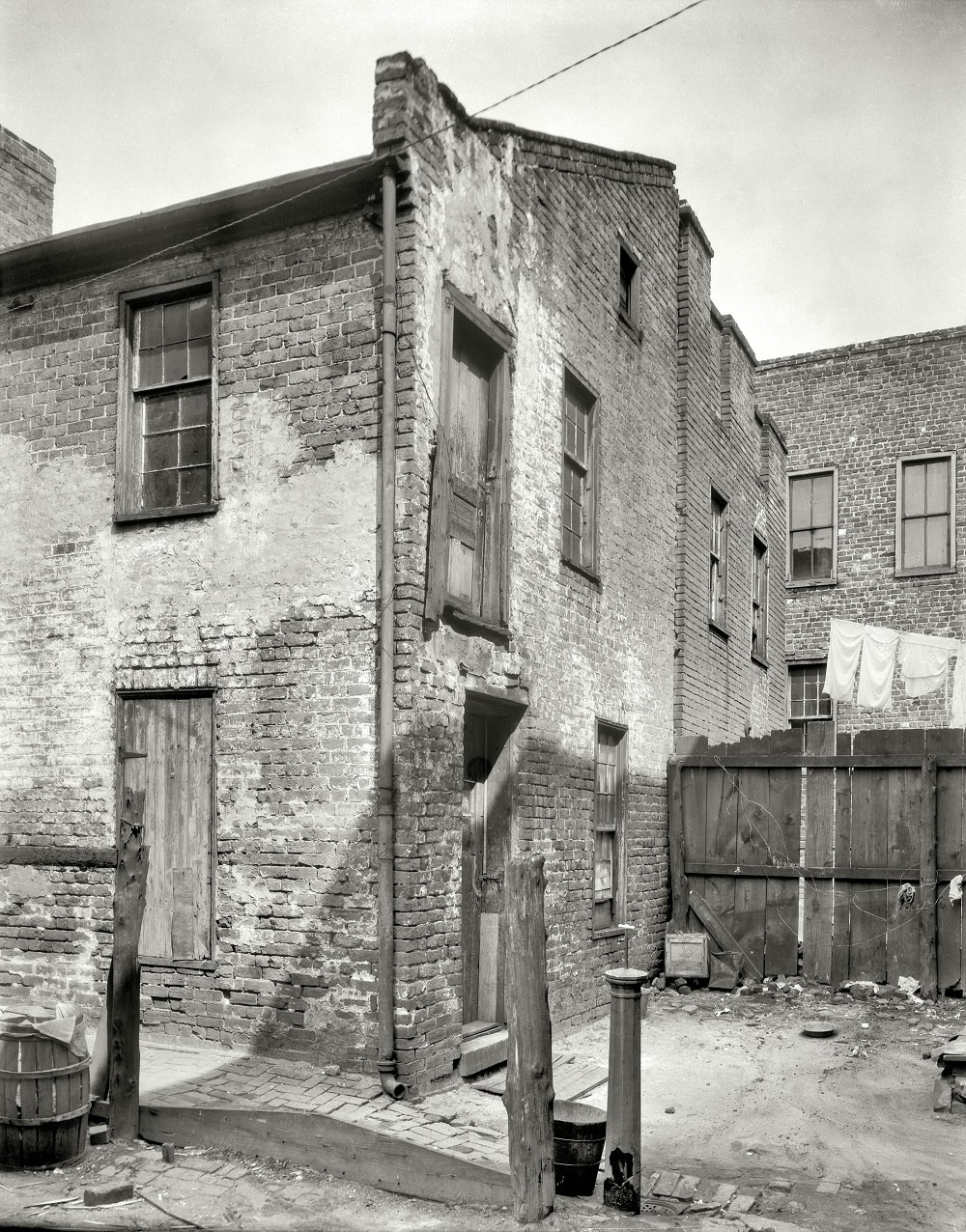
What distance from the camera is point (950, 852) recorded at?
35.6ft

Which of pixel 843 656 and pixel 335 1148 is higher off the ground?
pixel 843 656

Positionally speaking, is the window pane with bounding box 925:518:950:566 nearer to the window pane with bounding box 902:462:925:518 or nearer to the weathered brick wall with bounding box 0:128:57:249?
the window pane with bounding box 902:462:925:518

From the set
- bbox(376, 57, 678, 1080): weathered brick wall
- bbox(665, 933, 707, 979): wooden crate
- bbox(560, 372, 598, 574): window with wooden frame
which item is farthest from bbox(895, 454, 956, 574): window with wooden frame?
bbox(560, 372, 598, 574): window with wooden frame

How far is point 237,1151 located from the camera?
20.6ft

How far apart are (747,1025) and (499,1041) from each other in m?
2.87

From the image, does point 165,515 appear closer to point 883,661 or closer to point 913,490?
point 883,661

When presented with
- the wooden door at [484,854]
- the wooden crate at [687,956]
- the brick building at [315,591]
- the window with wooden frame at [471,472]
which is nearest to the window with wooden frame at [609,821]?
the brick building at [315,591]

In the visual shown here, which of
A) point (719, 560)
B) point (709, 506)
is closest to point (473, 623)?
point (709, 506)

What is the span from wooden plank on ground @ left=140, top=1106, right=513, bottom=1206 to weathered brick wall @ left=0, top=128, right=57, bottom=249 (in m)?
9.36

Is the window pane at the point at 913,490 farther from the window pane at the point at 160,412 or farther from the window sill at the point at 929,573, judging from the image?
the window pane at the point at 160,412

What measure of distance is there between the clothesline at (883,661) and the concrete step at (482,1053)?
9007 millimetres

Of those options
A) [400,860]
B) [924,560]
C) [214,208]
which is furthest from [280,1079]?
[924,560]

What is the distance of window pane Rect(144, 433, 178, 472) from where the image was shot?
8508mm

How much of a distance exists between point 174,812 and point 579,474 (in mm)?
4771
